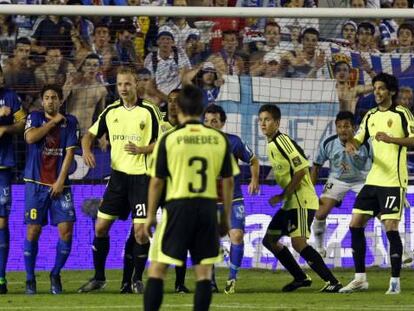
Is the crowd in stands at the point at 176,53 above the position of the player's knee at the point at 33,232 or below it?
above

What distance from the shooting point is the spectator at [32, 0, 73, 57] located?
56.5 ft

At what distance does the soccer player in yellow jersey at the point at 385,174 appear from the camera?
537 inches

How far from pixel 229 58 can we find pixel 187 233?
7538mm

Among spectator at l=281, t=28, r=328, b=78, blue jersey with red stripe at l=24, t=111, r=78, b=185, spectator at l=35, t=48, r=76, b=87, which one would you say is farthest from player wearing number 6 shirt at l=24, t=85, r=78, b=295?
spectator at l=281, t=28, r=328, b=78

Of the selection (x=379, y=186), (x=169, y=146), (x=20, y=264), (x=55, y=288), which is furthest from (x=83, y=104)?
(x=169, y=146)

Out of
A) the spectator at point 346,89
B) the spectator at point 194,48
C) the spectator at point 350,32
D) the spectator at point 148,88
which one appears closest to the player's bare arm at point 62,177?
the spectator at point 148,88

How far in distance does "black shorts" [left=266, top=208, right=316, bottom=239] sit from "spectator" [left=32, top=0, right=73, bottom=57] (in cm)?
451

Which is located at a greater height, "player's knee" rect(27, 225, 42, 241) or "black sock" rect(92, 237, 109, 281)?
"player's knee" rect(27, 225, 42, 241)

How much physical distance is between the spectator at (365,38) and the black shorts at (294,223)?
3878mm

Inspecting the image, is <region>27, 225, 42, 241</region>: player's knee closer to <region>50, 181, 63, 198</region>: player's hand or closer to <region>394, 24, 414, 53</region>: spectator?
<region>50, 181, 63, 198</region>: player's hand

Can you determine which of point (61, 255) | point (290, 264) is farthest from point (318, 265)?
point (61, 255)

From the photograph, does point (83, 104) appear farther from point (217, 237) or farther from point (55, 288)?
point (217, 237)

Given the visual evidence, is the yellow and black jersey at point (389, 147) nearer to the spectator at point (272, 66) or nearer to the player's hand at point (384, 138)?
the player's hand at point (384, 138)

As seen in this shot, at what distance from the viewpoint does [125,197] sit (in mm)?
13836
